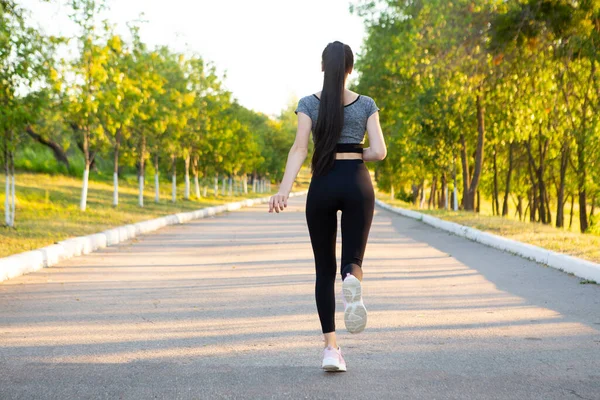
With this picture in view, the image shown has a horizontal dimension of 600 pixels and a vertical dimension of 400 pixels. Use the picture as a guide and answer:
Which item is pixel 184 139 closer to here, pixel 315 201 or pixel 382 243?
pixel 382 243

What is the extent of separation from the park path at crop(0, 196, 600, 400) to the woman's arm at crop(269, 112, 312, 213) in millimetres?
1063

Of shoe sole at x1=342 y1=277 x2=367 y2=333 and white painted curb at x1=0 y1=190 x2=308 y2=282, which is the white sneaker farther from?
white painted curb at x1=0 y1=190 x2=308 y2=282

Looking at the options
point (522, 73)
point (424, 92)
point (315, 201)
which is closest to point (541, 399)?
point (315, 201)

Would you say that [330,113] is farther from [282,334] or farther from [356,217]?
[282,334]

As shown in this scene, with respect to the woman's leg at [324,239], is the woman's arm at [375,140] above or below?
above

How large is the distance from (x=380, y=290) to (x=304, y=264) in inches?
127

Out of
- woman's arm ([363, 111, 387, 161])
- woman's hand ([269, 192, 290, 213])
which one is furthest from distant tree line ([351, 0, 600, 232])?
woman's hand ([269, 192, 290, 213])

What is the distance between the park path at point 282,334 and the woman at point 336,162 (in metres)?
0.63

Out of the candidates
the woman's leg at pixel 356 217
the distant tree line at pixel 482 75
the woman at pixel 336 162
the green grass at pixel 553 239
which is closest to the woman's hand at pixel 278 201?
the woman at pixel 336 162

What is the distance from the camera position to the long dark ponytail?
4.93 metres

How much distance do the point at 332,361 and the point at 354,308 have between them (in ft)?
1.75

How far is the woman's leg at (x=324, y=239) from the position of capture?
5012 mm

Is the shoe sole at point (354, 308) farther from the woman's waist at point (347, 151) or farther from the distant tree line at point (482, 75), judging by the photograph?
the distant tree line at point (482, 75)

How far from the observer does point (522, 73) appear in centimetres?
2169
